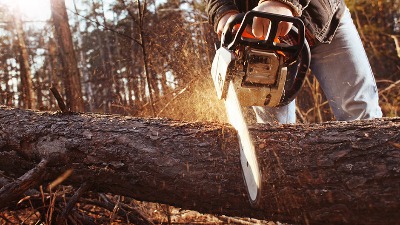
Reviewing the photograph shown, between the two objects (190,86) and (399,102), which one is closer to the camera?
(190,86)

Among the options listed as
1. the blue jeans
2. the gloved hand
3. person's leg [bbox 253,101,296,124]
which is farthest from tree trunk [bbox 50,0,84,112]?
the gloved hand

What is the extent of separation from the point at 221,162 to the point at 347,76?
128 centimetres

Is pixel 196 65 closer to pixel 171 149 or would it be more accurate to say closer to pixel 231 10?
pixel 231 10

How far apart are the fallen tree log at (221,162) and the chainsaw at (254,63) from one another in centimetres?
17

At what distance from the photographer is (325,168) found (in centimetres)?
148

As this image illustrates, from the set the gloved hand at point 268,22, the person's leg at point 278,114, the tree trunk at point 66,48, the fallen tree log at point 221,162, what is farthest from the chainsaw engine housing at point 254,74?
the tree trunk at point 66,48

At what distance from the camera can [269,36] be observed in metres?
1.74

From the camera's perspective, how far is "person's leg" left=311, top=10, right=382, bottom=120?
2354 millimetres

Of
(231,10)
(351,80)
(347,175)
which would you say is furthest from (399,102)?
(347,175)

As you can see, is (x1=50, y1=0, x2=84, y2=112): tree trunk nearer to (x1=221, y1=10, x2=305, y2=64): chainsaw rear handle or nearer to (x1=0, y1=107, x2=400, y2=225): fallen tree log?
(x1=0, y1=107, x2=400, y2=225): fallen tree log

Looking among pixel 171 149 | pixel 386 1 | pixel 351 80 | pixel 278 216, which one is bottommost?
pixel 278 216

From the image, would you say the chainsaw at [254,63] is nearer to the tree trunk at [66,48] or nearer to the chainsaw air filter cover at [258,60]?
the chainsaw air filter cover at [258,60]

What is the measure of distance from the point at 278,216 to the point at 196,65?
3.44 meters

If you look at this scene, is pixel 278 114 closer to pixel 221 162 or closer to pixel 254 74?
pixel 254 74
